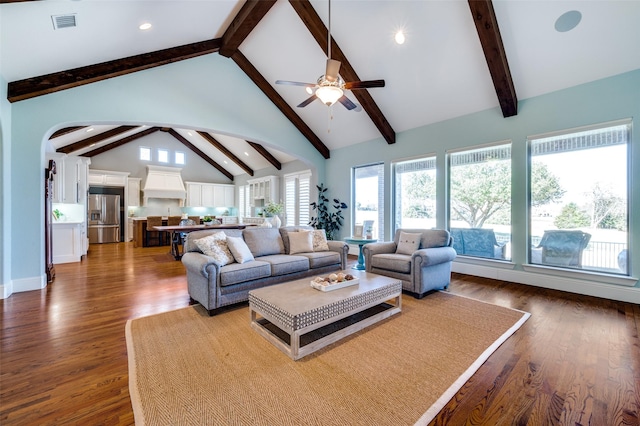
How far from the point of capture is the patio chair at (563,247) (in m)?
3.92

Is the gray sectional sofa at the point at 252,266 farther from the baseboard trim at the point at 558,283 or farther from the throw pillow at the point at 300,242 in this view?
the baseboard trim at the point at 558,283

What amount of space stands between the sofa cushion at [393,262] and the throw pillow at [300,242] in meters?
1.06

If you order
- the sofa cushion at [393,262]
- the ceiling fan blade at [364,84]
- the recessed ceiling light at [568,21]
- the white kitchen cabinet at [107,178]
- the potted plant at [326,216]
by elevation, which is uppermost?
the recessed ceiling light at [568,21]

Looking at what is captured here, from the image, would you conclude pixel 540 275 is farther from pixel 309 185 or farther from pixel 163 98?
pixel 163 98

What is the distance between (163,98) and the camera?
4945 mm

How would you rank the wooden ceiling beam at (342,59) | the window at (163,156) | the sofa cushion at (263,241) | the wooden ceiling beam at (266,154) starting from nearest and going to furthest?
the sofa cushion at (263,241) → the wooden ceiling beam at (342,59) → the wooden ceiling beam at (266,154) → the window at (163,156)

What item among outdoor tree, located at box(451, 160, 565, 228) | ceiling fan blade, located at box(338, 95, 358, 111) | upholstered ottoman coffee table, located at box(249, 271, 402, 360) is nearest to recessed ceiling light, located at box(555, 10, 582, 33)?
outdoor tree, located at box(451, 160, 565, 228)

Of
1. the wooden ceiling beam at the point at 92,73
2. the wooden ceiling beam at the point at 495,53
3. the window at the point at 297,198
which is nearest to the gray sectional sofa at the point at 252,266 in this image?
the wooden ceiling beam at the point at 92,73

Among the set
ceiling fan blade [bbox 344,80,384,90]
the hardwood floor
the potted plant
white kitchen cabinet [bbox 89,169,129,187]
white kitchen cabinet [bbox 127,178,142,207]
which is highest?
ceiling fan blade [bbox 344,80,384,90]

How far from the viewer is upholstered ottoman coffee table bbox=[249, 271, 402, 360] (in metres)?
2.17

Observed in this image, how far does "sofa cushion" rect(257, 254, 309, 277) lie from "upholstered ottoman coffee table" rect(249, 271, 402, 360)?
72 cm

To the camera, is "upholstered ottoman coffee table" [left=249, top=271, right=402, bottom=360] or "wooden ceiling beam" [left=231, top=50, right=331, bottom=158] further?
"wooden ceiling beam" [left=231, top=50, right=331, bottom=158]

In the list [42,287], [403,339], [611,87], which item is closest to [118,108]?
[42,287]

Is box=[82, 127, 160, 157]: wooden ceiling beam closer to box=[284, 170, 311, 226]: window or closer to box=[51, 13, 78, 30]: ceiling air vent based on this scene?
box=[284, 170, 311, 226]: window
